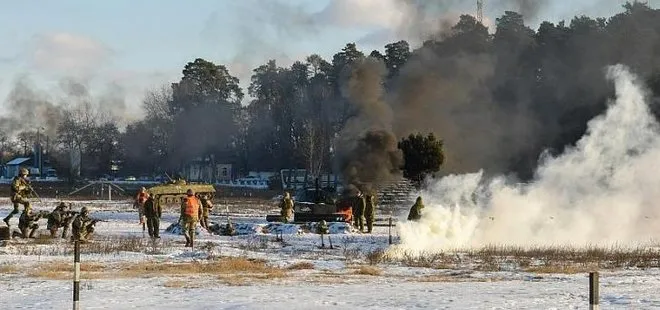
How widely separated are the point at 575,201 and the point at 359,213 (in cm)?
812

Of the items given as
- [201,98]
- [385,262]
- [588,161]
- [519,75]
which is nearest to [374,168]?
[588,161]

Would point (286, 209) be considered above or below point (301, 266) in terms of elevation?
above

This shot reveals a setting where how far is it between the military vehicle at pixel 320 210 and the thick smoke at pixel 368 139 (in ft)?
14.8

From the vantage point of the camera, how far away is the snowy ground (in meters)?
15.0

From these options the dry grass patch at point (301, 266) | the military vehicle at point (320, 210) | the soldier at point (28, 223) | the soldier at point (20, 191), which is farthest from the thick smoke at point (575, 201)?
the soldier at point (20, 191)

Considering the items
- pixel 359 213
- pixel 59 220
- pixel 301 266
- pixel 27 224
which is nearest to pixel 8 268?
pixel 301 266

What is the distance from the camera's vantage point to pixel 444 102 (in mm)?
58438

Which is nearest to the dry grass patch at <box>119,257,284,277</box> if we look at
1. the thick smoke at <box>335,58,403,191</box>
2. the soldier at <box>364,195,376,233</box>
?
the soldier at <box>364,195,376,233</box>

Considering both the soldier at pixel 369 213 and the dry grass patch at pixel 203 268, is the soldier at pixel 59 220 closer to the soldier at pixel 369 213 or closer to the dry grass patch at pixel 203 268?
the dry grass patch at pixel 203 268

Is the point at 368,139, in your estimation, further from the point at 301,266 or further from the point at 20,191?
the point at 301,266

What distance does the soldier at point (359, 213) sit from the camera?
117 feet

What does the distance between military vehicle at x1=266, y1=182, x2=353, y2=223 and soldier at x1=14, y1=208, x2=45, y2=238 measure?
12.0 meters

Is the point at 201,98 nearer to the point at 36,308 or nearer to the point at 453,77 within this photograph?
the point at 453,77

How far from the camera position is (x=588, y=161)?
36.6m
